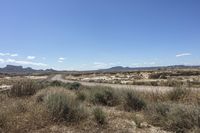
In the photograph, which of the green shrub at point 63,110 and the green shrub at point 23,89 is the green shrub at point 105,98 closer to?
the green shrub at point 63,110

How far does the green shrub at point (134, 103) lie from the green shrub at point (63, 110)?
339cm

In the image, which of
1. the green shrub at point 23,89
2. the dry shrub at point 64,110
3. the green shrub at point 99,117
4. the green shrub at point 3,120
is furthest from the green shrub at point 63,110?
the green shrub at point 23,89

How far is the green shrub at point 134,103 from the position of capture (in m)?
12.5

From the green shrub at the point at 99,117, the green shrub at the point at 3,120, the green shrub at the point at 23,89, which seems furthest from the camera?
the green shrub at the point at 23,89

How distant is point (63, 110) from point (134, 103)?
451 centimetres

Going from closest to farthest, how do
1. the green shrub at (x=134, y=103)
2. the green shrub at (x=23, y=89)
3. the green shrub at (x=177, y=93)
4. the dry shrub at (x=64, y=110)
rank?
the dry shrub at (x=64, y=110)
the green shrub at (x=134, y=103)
the green shrub at (x=177, y=93)
the green shrub at (x=23, y=89)

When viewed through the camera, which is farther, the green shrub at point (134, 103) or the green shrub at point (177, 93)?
the green shrub at point (177, 93)

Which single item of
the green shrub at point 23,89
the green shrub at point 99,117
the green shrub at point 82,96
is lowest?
the green shrub at point 99,117

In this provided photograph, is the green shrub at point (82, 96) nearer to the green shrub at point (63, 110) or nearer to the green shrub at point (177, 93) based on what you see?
the green shrub at point (177, 93)

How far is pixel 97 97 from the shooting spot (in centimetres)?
1523

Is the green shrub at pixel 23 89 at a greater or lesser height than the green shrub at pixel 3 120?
greater

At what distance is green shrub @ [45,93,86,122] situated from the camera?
31.1 ft

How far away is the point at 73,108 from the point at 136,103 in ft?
13.5

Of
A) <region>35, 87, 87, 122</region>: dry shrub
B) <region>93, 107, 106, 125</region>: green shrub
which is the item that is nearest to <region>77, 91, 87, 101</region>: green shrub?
<region>35, 87, 87, 122</region>: dry shrub
